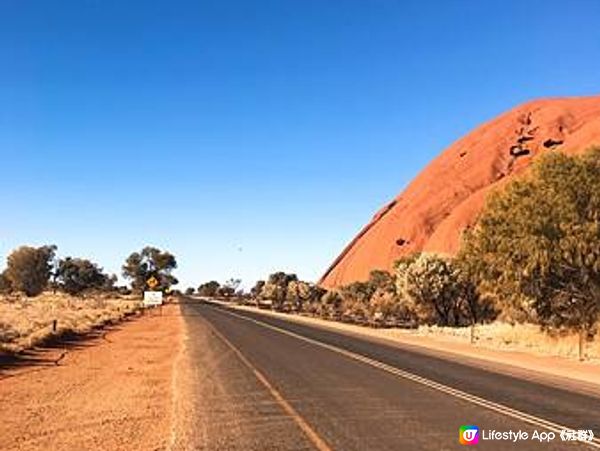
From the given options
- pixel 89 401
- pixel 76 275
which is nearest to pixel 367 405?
pixel 89 401

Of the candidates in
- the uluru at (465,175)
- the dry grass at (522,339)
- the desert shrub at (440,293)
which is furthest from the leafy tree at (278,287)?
the dry grass at (522,339)

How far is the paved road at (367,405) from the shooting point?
1116 cm

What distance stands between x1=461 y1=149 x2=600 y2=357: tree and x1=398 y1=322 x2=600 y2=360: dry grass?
818mm

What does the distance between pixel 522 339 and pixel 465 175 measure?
271 feet

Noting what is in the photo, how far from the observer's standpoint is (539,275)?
34.7m

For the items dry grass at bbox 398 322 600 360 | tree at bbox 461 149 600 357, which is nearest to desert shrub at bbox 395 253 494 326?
dry grass at bbox 398 322 600 360

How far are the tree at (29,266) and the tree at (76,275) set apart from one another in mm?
3062

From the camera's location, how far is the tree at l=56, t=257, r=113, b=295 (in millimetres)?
160750

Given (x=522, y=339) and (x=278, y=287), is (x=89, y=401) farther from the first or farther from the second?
(x=278, y=287)

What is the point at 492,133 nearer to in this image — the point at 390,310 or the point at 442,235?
the point at 442,235

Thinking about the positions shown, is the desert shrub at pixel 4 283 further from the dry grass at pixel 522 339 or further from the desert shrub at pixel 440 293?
the dry grass at pixel 522 339

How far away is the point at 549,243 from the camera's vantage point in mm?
33594

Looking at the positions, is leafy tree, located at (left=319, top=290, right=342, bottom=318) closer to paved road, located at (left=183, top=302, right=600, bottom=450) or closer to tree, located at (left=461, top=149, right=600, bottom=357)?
tree, located at (left=461, top=149, right=600, bottom=357)

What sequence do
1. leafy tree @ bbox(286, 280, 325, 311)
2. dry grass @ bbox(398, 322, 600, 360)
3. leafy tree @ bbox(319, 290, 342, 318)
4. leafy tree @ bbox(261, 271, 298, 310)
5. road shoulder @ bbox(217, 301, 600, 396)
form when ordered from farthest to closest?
leafy tree @ bbox(261, 271, 298, 310)
leafy tree @ bbox(286, 280, 325, 311)
leafy tree @ bbox(319, 290, 342, 318)
dry grass @ bbox(398, 322, 600, 360)
road shoulder @ bbox(217, 301, 600, 396)
